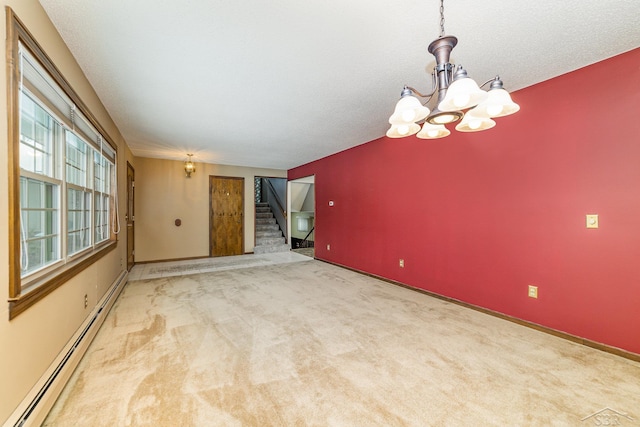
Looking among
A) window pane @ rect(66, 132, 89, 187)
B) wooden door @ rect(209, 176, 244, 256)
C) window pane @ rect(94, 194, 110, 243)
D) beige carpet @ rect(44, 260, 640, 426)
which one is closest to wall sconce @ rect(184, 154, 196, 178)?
wooden door @ rect(209, 176, 244, 256)

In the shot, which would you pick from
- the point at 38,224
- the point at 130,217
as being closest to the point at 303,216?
the point at 130,217

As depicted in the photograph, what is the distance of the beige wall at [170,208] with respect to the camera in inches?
230

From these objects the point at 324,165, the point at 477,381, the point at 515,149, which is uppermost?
the point at 324,165

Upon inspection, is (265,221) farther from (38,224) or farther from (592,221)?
(592,221)

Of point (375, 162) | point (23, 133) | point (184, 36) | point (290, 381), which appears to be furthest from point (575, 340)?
point (23, 133)

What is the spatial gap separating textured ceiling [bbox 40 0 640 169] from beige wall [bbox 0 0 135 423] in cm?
16

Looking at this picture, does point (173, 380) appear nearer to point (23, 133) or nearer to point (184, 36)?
point (23, 133)

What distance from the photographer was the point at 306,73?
8.00ft

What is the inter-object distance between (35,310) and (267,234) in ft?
20.7

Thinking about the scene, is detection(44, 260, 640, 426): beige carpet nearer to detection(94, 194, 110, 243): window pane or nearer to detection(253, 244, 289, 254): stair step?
detection(94, 194, 110, 243): window pane

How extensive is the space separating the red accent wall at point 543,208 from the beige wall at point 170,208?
191 inches

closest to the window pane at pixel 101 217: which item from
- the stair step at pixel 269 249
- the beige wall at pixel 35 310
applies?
the beige wall at pixel 35 310

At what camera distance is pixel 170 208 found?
613cm

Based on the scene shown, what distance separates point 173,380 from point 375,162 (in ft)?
13.4
